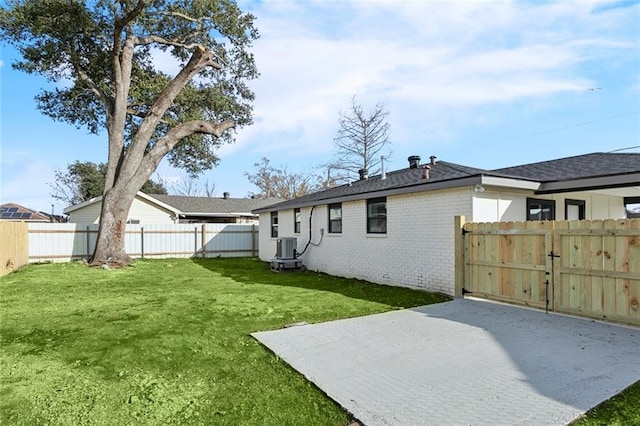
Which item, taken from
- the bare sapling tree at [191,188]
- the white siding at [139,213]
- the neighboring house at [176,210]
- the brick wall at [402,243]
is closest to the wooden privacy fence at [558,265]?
the brick wall at [402,243]

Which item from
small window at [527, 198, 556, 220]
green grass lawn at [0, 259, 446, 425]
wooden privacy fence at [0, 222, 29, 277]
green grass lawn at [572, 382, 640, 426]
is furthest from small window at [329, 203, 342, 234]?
wooden privacy fence at [0, 222, 29, 277]

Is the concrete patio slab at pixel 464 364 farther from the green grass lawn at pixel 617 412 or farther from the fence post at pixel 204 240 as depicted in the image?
the fence post at pixel 204 240

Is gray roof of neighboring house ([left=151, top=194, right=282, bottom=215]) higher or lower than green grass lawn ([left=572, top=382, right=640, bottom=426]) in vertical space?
higher

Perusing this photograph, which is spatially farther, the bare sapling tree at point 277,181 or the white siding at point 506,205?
the bare sapling tree at point 277,181

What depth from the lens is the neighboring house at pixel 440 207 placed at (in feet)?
23.7

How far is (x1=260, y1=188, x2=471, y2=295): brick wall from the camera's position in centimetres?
764

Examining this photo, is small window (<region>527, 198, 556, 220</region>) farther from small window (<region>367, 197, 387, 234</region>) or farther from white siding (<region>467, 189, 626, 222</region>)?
small window (<region>367, 197, 387, 234</region>)

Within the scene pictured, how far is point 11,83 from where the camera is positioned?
14711mm

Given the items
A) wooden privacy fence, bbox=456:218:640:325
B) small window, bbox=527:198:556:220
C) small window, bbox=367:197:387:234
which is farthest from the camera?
small window, bbox=367:197:387:234

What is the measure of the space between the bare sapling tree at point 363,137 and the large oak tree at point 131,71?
417 inches

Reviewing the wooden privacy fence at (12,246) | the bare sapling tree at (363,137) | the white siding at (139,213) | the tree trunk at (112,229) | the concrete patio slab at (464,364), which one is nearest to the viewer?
the concrete patio slab at (464,364)

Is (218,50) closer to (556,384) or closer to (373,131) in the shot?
(373,131)

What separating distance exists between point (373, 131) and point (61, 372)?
25.1 metres

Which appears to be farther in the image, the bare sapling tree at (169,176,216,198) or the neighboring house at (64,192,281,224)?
the bare sapling tree at (169,176,216,198)
